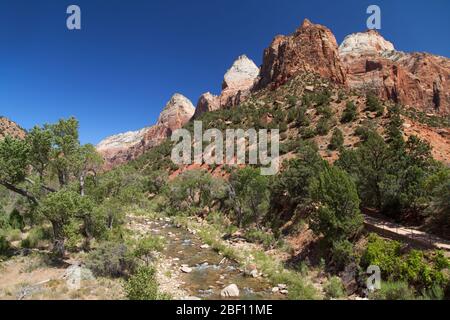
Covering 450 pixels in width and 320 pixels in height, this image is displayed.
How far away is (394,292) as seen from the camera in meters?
11.6

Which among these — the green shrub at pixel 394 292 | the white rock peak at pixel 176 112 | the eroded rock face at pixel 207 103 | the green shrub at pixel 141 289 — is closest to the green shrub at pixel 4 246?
the green shrub at pixel 141 289

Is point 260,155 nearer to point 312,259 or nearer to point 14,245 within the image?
point 312,259

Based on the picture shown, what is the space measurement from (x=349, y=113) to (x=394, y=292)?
111ft

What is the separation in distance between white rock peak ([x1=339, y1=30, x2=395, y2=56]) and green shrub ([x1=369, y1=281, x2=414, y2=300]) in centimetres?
11176

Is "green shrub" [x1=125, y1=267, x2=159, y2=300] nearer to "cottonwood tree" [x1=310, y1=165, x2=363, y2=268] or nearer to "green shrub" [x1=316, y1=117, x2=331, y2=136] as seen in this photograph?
"cottonwood tree" [x1=310, y1=165, x2=363, y2=268]

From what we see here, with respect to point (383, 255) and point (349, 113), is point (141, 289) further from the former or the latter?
point (349, 113)

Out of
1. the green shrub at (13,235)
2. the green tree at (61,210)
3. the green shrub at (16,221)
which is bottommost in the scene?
the green shrub at (13,235)

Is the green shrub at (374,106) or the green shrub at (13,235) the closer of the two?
the green shrub at (13,235)

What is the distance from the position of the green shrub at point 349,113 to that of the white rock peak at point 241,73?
72.5m

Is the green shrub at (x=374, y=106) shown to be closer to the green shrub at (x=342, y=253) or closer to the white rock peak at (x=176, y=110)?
the green shrub at (x=342, y=253)

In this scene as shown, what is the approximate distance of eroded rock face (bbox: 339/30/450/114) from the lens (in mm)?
88750

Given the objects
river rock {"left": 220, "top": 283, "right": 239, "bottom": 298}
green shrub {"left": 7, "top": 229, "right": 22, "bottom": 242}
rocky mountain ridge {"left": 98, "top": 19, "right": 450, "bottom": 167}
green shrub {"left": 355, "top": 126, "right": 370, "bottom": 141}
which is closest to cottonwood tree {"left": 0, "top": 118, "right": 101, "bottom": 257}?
green shrub {"left": 7, "top": 229, "right": 22, "bottom": 242}

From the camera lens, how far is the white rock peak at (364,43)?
115 m
